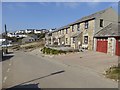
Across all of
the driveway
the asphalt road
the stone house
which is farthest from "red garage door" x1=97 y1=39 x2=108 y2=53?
the asphalt road

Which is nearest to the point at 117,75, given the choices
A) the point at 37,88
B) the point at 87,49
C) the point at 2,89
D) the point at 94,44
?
the point at 37,88

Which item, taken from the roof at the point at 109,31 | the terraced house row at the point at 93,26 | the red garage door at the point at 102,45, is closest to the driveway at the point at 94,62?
the roof at the point at 109,31

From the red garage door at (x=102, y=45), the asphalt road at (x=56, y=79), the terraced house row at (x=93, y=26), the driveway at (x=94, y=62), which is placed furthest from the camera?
the terraced house row at (x=93, y=26)

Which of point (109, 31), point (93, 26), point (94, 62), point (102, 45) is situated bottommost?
point (94, 62)

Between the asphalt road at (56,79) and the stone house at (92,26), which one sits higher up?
the stone house at (92,26)

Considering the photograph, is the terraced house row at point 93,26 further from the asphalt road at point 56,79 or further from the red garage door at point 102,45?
the asphalt road at point 56,79

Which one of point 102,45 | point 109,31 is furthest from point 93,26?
point 109,31

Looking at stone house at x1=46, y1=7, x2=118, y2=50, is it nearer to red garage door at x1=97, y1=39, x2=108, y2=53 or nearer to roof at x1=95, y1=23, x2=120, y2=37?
roof at x1=95, y1=23, x2=120, y2=37

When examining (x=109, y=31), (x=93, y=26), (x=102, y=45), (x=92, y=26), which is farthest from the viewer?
(x=92, y=26)

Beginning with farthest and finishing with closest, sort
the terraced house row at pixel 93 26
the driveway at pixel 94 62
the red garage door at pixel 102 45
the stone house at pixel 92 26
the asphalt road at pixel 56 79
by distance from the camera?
the stone house at pixel 92 26 < the terraced house row at pixel 93 26 < the red garage door at pixel 102 45 < the driveway at pixel 94 62 < the asphalt road at pixel 56 79

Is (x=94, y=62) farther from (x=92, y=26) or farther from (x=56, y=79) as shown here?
(x=92, y=26)

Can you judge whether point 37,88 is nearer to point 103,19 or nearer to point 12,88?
point 12,88

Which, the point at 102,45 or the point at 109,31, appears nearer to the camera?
the point at 109,31

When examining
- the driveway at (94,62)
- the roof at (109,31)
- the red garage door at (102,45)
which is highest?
the roof at (109,31)
